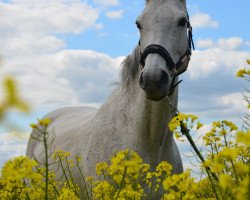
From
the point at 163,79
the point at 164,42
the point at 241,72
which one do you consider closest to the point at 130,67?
the point at 164,42

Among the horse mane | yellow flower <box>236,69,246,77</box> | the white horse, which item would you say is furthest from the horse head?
yellow flower <box>236,69,246,77</box>

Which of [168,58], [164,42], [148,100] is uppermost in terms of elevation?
[164,42]

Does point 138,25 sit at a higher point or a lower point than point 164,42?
higher

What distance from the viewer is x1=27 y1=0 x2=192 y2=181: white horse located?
173 inches

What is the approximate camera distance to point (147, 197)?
4602 mm

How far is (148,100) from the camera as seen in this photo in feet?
15.5

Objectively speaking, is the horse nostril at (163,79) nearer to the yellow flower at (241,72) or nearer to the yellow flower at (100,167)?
the yellow flower at (100,167)

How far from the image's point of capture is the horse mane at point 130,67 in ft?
16.4

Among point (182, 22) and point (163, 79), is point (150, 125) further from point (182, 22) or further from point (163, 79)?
point (182, 22)

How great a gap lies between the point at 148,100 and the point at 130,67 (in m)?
0.56

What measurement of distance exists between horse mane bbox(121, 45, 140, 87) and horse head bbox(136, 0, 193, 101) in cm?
25

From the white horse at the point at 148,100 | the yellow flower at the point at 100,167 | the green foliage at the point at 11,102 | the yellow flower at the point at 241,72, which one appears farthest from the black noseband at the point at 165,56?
the green foliage at the point at 11,102

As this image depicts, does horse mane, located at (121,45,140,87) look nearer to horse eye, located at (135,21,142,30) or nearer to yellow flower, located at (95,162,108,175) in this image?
horse eye, located at (135,21,142,30)

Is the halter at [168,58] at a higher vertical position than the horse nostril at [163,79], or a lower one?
higher
